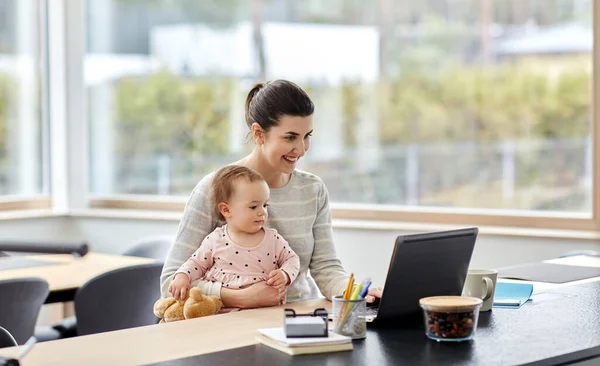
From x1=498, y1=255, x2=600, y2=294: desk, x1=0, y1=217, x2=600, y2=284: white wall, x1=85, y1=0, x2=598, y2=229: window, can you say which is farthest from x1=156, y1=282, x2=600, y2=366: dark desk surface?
x1=85, y1=0, x2=598, y2=229: window

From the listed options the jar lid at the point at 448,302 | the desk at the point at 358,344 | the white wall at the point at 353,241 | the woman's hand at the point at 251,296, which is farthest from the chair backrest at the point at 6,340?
the white wall at the point at 353,241

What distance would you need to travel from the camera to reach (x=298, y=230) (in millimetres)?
2645

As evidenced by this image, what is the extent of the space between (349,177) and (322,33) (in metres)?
0.79

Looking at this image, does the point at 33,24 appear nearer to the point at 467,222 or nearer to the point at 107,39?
the point at 107,39

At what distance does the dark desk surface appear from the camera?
1.77m

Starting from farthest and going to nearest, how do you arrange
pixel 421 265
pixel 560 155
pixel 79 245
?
1. pixel 560 155
2. pixel 79 245
3. pixel 421 265

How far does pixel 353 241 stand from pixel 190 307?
2516 mm

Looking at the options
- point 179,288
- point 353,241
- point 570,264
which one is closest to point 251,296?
point 179,288

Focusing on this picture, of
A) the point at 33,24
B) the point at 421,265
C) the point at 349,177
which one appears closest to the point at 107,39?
the point at 33,24

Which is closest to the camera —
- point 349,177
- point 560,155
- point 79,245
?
point 79,245

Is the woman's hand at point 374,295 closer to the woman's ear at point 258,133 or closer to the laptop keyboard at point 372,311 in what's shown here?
the laptop keyboard at point 372,311

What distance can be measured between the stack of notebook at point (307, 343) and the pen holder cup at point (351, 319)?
3cm

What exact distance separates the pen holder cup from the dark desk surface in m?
0.03

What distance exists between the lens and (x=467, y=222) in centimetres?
456
